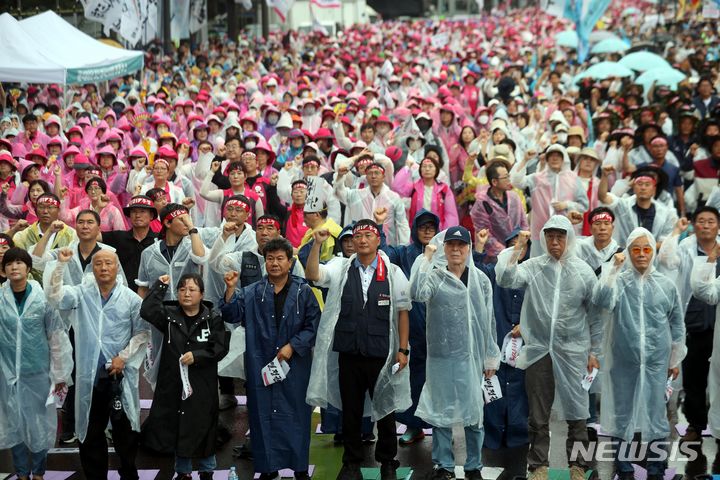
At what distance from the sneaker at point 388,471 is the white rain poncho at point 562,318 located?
3.50 ft

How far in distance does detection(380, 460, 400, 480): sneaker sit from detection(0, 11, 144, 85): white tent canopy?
410 inches

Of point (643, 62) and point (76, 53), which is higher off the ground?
point (76, 53)

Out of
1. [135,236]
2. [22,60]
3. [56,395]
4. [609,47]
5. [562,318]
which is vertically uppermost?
[609,47]

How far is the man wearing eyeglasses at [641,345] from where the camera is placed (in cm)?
Result: 702

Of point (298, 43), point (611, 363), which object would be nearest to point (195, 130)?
point (611, 363)

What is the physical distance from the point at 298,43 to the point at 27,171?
84.5 feet

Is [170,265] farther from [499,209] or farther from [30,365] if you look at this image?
[499,209]

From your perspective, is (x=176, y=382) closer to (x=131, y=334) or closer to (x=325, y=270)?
(x=131, y=334)

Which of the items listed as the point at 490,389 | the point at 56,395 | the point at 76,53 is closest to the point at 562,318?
the point at 490,389

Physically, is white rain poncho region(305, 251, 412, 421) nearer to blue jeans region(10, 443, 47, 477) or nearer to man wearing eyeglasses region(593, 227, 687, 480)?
man wearing eyeglasses region(593, 227, 687, 480)

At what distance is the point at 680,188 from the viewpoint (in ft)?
39.5

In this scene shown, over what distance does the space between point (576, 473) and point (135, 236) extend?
4217 millimetres

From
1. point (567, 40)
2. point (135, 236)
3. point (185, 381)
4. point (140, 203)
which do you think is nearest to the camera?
point (185, 381)

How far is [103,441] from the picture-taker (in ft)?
23.2
